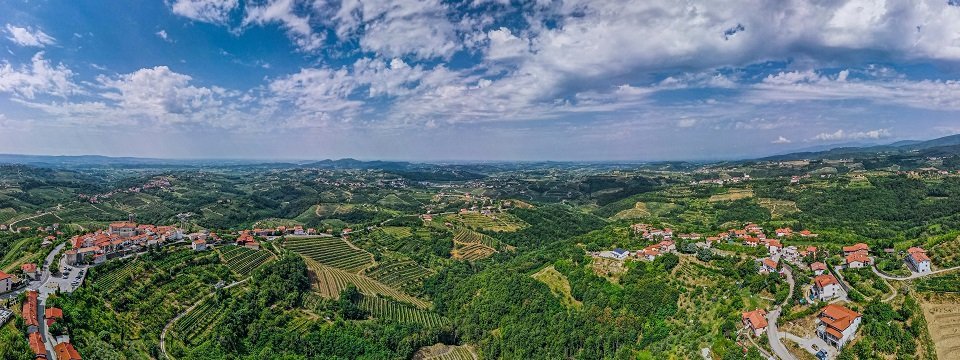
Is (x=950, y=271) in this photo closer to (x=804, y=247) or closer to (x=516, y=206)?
(x=804, y=247)

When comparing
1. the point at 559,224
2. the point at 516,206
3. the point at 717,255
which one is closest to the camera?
the point at 717,255

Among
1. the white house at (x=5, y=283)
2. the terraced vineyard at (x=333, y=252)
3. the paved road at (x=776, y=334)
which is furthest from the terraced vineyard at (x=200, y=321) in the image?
the paved road at (x=776, y=334)

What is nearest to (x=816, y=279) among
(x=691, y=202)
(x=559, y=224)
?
(x=559, y=224)

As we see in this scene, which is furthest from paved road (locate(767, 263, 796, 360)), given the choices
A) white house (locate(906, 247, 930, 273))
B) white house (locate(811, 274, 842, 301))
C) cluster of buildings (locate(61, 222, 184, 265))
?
cluster of buildings (locate(61, 222, 184, 265))

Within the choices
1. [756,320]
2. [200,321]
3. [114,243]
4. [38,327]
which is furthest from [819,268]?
[114,243]

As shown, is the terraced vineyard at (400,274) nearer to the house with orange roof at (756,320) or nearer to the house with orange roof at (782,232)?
the house with orange roof at (756,320)

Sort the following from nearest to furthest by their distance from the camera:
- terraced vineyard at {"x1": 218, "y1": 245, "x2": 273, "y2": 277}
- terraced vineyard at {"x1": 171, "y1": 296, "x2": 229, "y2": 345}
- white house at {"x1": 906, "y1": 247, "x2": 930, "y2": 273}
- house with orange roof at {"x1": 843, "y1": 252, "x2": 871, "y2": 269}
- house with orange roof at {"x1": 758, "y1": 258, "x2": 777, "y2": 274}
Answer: white house at {"x1": 906, "y1": 247, "x2": 930, "y2": 273} → terraced vineyard at {"x1": 171, "y1": 296, "x2": 229, "y2": 345} → house with orange roof at {"x1": 843, "y1": 252, "x2": 871, "y2": 269} → house with orange roof at {"x1": 758, "y1": 258, "x2": 777, "y2": 274} → terraced vineyard at {"x1": 218, "y1": 245, "x2": 273, "y2": 277}

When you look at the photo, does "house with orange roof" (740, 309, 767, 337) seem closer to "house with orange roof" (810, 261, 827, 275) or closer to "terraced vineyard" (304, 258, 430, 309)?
"house with orange roof" (810, 261, 827, 275)
